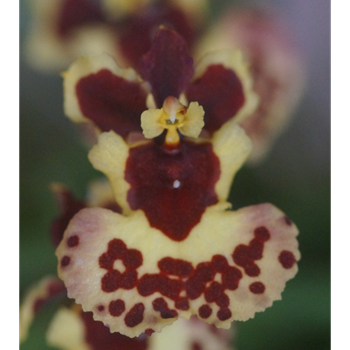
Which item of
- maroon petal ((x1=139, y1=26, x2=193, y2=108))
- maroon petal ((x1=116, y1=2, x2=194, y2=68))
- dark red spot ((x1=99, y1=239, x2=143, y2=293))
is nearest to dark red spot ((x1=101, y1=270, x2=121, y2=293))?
dark red spot ((x1=99, y1=239, x2=143, y2=293))

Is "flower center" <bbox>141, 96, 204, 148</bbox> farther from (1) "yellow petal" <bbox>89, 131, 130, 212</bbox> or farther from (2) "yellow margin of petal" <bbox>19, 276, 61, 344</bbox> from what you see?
(2) "yellow margin of petal" <bbox>19, 276, 61, 344</bbox>

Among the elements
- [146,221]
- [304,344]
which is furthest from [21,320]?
[304,344]

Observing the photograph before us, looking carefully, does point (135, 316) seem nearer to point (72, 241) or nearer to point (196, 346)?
point (72, 241)

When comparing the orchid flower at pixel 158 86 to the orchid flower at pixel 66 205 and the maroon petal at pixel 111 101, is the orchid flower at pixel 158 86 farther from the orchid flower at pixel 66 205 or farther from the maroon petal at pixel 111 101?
the orchid flower at pixel 66 205

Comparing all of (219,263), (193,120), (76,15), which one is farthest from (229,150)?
(76,15)

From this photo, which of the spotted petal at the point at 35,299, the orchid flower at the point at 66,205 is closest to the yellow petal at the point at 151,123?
the orchid flower at the point at 66,205
